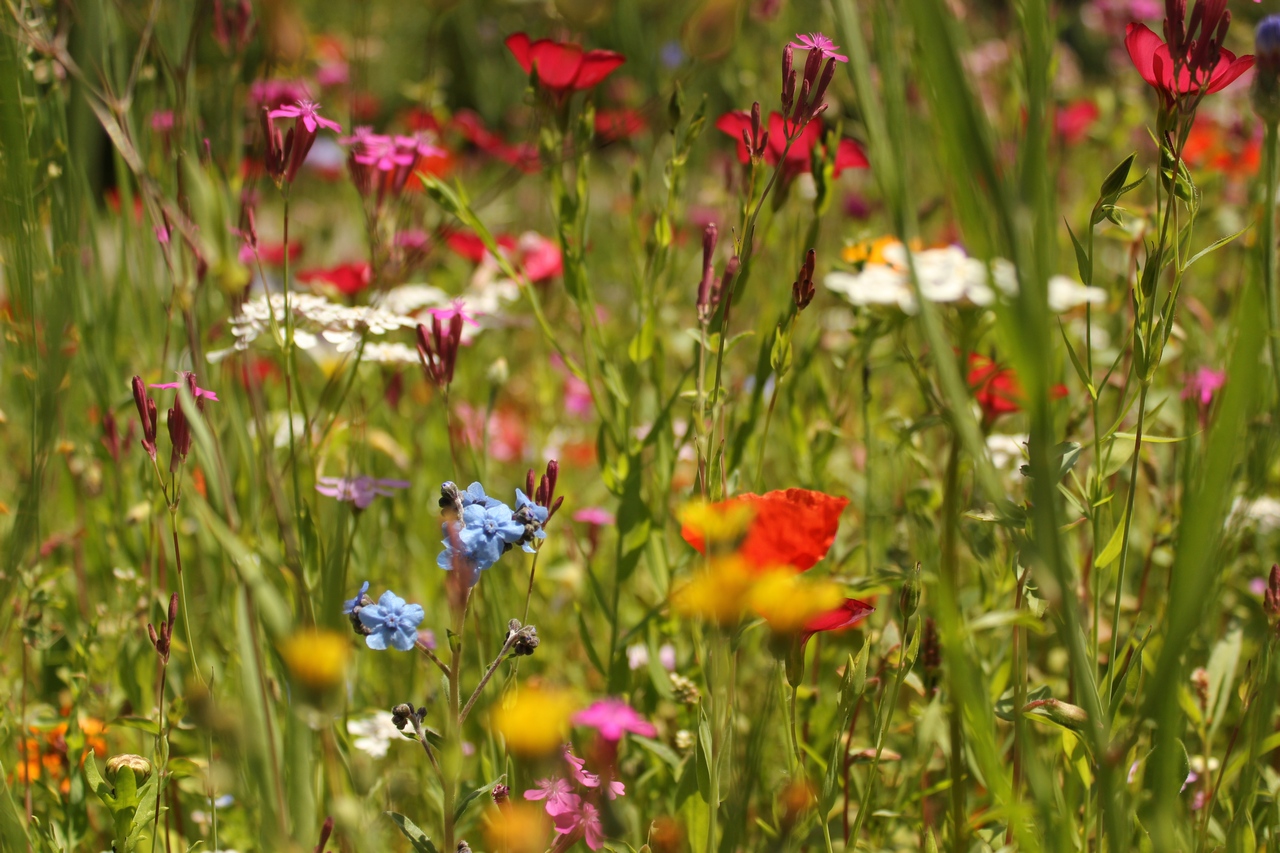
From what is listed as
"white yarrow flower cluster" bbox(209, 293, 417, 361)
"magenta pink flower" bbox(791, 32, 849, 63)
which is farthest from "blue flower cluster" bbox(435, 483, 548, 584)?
"magenta pink flower" bbox(791, 32, 849, 63)

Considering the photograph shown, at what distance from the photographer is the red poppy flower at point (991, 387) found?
0.93 metres

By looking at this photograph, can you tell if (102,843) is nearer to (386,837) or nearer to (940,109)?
(386,837)

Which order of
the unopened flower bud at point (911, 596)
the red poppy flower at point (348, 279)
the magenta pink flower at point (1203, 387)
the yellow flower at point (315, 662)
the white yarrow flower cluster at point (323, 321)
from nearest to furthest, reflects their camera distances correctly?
the yellow flower at point (315, 662) → the unopened flower bud at point (911, 596) → the white yarrow flower cluster at point (323, 321) → the magenta pink flower at point (1203, 387) → the red poppy flower at point (348, 279)

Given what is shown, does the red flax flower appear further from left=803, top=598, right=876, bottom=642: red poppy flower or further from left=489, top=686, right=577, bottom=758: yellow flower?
left=489, top=686, right=577, bottom=758: yellow flower

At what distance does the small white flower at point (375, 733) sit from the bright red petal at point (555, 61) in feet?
1.92

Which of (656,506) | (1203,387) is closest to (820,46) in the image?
(656,506)

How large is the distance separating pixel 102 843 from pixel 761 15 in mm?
1399

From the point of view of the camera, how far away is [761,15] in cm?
154

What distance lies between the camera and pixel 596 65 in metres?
0.87

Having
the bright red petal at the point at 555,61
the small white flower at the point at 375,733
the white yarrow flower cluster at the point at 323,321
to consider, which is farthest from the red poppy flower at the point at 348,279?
the small white flower at the point at 375,733

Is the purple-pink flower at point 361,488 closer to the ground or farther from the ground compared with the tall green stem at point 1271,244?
closer to the ground

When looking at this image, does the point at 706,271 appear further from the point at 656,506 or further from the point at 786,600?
the point at 656,506

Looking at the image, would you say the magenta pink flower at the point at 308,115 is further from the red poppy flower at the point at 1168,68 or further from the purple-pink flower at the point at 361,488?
the red poppy flower at the point at 1168,68

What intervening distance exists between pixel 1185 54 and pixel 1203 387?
0.55 meters
